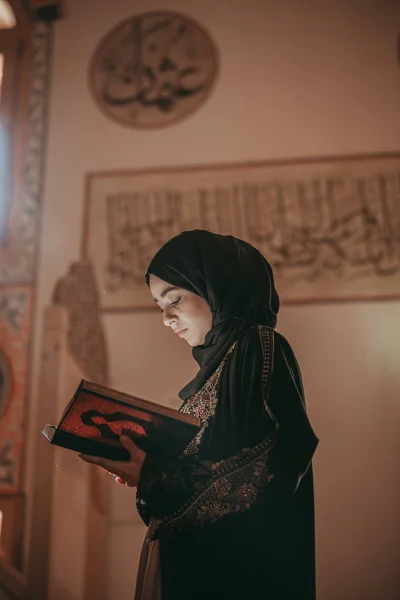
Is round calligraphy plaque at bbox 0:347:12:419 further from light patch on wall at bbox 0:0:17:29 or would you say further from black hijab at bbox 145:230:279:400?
light patch on wall at bbox 0:0:17:29

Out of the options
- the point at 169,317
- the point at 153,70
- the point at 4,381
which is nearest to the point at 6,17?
the point at 153,70

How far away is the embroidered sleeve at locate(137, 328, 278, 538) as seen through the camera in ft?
3.84

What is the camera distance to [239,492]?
1176 millimetres

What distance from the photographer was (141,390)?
3.13 meters

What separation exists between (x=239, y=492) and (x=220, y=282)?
0.46 meters

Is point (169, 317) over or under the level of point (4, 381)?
over

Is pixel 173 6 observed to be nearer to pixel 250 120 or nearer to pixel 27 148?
pixel 250 120

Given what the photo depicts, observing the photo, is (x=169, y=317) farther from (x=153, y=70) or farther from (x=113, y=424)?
(x=153, y=70)

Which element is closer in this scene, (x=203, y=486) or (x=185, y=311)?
(x=203, y=486)

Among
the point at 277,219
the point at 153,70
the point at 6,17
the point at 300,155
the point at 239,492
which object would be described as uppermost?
the point at 6,17

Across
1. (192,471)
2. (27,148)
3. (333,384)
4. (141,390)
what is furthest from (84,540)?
(27,148)

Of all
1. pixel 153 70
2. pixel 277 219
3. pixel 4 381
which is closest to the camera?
pixel 4 381

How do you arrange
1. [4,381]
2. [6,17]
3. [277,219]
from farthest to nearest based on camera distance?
[6,17], [277,219], [4,381]

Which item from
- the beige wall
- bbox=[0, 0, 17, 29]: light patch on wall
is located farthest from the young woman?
bbox=[0, 0, 17, 29]: light patch on wall
